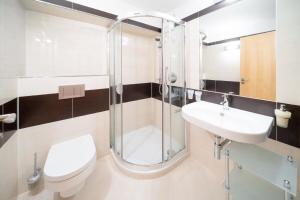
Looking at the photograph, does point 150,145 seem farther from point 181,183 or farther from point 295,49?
point 295,49

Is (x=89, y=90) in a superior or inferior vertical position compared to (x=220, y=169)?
superior

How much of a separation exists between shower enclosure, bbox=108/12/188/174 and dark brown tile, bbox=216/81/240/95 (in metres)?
0.46

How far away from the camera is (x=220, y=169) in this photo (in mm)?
1547

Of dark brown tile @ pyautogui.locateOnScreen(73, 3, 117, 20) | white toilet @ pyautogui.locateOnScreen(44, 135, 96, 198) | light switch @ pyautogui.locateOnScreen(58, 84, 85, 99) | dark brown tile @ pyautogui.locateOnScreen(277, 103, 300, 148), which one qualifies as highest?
dark brown tile @ pyautogui.locateOnScreen(73, 3, 117, 20)

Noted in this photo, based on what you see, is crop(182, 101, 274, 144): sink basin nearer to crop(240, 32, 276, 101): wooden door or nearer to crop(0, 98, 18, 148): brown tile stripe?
crop(240, 32, 276, 101): wooden door

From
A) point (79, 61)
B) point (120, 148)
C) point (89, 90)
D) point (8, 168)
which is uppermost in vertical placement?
point (79, 61)

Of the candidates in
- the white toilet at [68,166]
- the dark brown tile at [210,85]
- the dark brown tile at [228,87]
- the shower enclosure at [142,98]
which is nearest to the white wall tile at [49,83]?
the shower enclosure at [142,98]

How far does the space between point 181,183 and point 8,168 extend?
1.57 metres

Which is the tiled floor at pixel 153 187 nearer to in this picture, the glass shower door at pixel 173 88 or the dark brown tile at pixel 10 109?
the glass shower door at pixel 173 88

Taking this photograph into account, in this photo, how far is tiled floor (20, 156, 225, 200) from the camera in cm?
131

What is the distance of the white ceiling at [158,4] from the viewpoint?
1829 mm

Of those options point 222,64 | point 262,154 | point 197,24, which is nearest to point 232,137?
point 262,154

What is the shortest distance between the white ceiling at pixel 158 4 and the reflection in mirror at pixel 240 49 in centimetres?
49

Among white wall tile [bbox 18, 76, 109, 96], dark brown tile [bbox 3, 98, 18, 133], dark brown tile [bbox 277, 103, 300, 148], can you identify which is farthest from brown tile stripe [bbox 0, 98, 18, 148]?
dark brown tile [bbox 277, 103, 300, 148]
